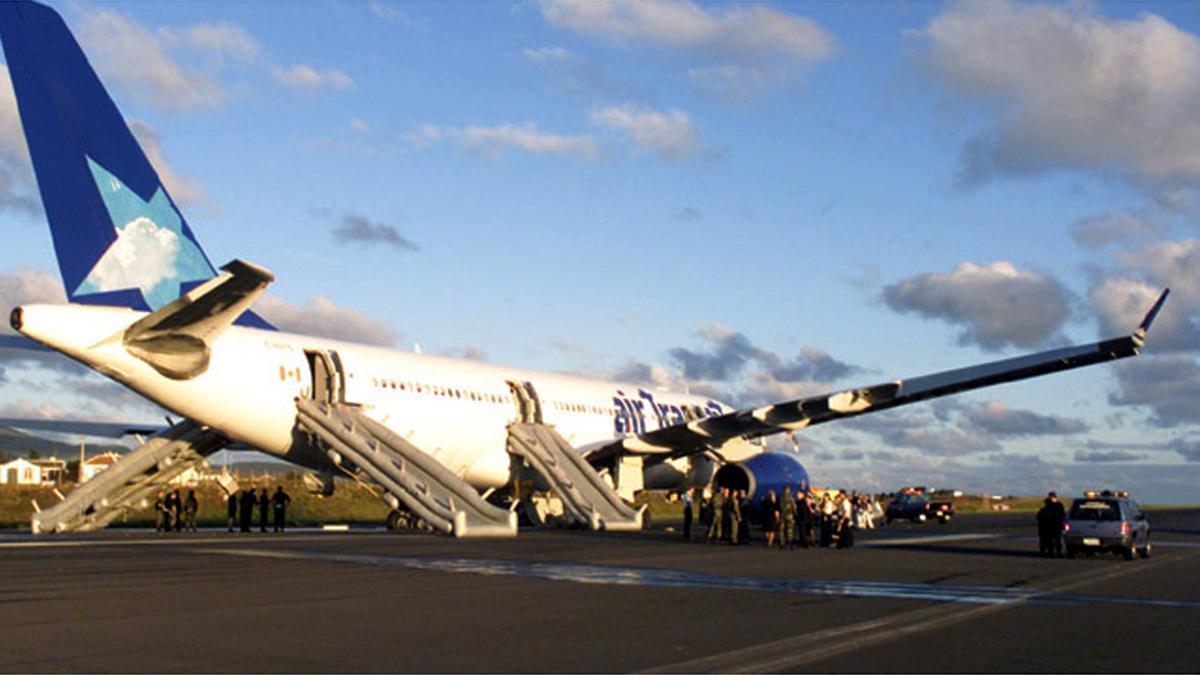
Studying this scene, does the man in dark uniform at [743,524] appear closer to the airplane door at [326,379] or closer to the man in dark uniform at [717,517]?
the man in dark uniform at [717,517]

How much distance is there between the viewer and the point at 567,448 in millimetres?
35375

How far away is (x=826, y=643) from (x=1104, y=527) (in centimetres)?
1687

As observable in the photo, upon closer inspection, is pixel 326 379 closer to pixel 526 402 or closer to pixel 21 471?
pixel 526 402

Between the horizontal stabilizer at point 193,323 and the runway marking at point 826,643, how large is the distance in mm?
12745

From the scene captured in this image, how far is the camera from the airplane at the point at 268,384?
25.2 meters

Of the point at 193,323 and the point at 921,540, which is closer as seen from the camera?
the point at 193,323

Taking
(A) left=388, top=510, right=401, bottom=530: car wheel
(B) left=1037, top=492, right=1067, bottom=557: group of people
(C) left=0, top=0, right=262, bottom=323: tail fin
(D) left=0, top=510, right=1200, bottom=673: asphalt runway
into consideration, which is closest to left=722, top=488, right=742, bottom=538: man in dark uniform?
(D) left=0, top=510, right=1200, bottom=673: asphalt runway

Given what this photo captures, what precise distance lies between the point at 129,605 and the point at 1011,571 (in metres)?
14.8

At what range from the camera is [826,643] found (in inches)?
460

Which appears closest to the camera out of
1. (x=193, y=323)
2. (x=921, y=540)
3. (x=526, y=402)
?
(x=193, y=323)

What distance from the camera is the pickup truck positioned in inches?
2334

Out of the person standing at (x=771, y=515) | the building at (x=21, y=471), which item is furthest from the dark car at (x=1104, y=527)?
the building at (x=21, y=471)

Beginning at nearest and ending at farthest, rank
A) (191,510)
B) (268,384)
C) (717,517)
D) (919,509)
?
(268,384) < (717,517) < (191,510) < (919,509)

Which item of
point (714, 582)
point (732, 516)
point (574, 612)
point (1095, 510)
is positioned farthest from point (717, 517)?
point (574, 612)
